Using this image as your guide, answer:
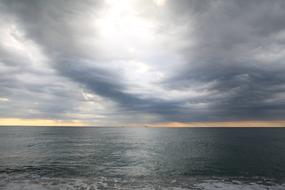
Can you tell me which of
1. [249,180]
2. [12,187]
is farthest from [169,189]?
[12,187]

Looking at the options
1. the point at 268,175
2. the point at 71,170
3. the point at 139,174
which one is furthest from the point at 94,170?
the point at 268,175

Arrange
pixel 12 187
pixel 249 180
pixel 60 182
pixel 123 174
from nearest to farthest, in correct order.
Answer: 1. pixel 12 187
2. pixel 60 182
3. pixel 249 180
4. pixel 123 174

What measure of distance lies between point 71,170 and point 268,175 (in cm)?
3763

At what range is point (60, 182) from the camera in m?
26.7

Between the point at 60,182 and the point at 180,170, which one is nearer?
the point at 60,182

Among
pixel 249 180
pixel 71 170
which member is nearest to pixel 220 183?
pixel 249 180

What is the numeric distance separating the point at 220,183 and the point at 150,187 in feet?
36.9

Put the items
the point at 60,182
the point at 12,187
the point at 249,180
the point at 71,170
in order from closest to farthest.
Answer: the point at 12,187
the point at 60,182
the point at 249,180
the point at 71,170

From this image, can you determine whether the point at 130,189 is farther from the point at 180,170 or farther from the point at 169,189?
the point at 180,170

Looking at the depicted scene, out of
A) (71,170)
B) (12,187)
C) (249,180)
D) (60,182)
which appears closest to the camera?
(12,187)

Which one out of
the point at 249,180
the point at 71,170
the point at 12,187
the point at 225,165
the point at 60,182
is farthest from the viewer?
the point at 225,165

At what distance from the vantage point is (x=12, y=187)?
23.7 m

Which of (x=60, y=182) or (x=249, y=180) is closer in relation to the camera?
(x=60, y=182)

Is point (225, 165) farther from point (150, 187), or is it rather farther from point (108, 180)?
point (108, 180)
